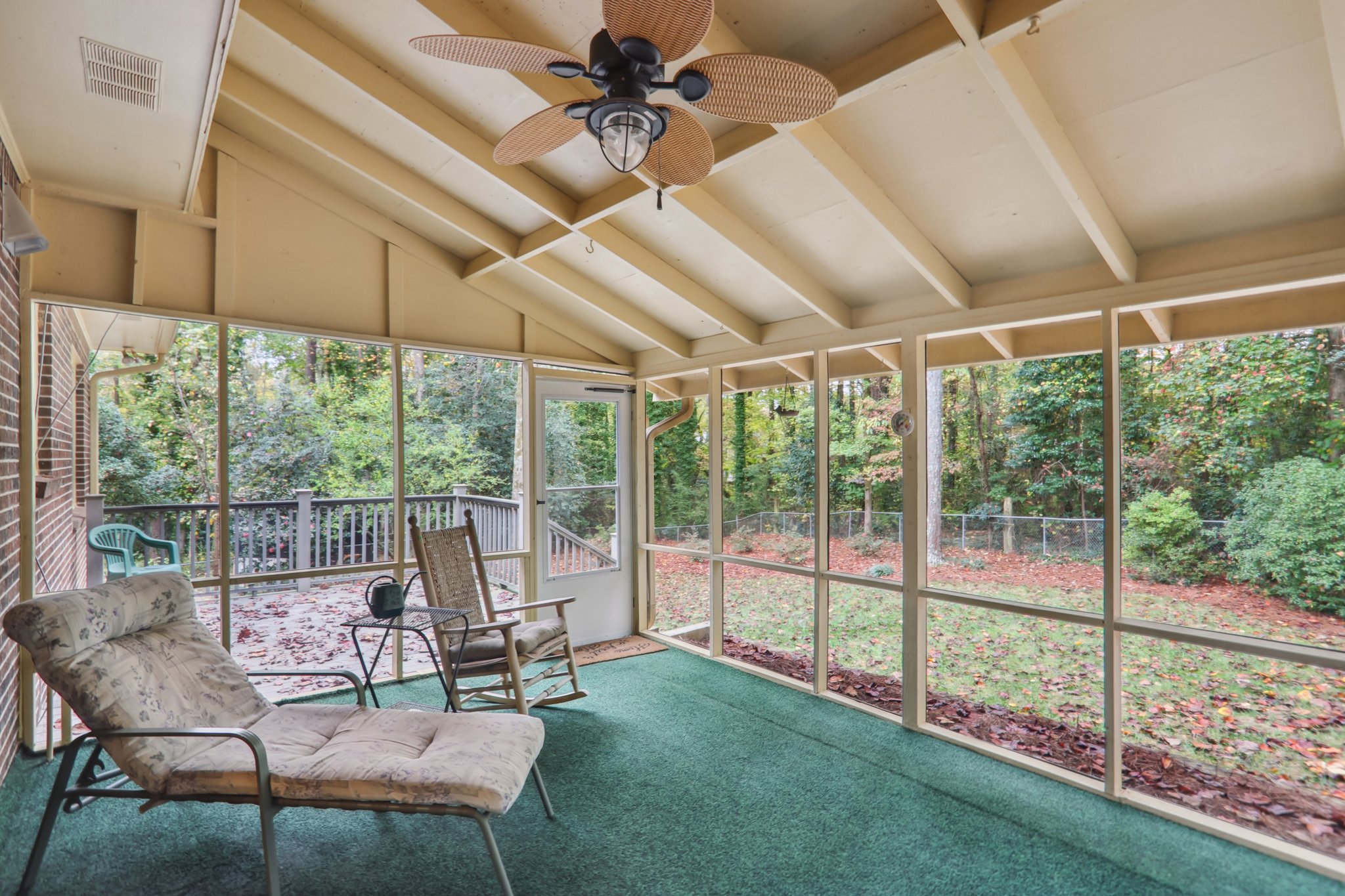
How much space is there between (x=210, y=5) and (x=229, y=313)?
6.92 ft

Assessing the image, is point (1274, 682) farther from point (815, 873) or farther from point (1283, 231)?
point (815, 873)

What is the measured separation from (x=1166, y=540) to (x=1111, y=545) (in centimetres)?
21

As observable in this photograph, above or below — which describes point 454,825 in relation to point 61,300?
below

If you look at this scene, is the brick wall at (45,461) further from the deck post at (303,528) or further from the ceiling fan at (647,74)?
the ceiling fan at (647,74)

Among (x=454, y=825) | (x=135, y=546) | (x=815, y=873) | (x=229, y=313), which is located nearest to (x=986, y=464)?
(x=815, y=873)

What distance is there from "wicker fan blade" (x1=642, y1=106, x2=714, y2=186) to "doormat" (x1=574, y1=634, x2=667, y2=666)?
3.37 m

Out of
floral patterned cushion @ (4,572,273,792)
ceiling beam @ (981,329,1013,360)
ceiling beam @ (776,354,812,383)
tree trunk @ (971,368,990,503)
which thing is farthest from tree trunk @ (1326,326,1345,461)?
floral patterned cushion @ (4,572,273,792)

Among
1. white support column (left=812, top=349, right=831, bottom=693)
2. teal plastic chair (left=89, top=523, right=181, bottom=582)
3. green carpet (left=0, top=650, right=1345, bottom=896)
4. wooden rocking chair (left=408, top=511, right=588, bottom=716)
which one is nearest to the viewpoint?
green carpet (left=0, top=650, right=1345, bottom=896)

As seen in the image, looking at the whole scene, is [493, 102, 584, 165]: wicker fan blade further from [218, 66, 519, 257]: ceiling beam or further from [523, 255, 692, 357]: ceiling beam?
[523, 255, 692, 357]: ceiling beam

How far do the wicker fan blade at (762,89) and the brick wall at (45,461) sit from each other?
287cm

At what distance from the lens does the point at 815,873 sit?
215cm

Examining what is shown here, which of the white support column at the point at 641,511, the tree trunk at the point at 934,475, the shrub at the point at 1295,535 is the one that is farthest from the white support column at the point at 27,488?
the shrub at the point at 1295,535

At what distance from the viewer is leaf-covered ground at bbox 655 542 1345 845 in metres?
2.44

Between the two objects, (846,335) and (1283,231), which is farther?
(846,335)
